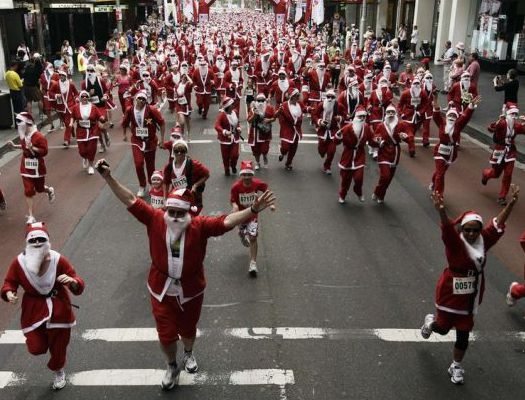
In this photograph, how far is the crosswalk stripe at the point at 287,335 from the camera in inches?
246

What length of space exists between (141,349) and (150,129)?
5.75m

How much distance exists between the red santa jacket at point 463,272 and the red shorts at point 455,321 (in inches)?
1.8

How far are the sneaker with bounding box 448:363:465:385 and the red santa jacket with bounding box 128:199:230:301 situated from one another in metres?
2.46

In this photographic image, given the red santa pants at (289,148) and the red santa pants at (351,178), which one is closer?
the red santa pants at (351,178)

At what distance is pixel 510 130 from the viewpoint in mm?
10383

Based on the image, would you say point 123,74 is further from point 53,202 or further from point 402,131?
point 402,131

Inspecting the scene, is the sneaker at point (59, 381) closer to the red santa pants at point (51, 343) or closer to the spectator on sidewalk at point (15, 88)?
the red santa pants at point (51, 343)

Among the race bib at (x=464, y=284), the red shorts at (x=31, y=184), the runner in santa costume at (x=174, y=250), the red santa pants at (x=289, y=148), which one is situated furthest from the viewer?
the red santa pants at (x=289, y=148)

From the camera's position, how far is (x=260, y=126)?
12.7 m

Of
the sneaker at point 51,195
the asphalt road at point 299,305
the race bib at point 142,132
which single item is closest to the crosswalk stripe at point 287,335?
the asphalt road at point 299,305

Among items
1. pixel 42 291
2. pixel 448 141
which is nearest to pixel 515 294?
pixel 448 141

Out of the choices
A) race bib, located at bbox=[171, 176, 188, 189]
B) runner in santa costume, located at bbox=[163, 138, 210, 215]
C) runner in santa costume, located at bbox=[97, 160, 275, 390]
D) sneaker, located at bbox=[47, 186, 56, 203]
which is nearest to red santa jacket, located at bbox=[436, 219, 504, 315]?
runner in santa costume, located at bbox=[97, 160, 275, 390]

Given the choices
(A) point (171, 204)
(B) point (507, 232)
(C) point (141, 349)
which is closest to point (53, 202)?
(C) point (141, 349)

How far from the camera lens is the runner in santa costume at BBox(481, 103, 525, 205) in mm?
10336
